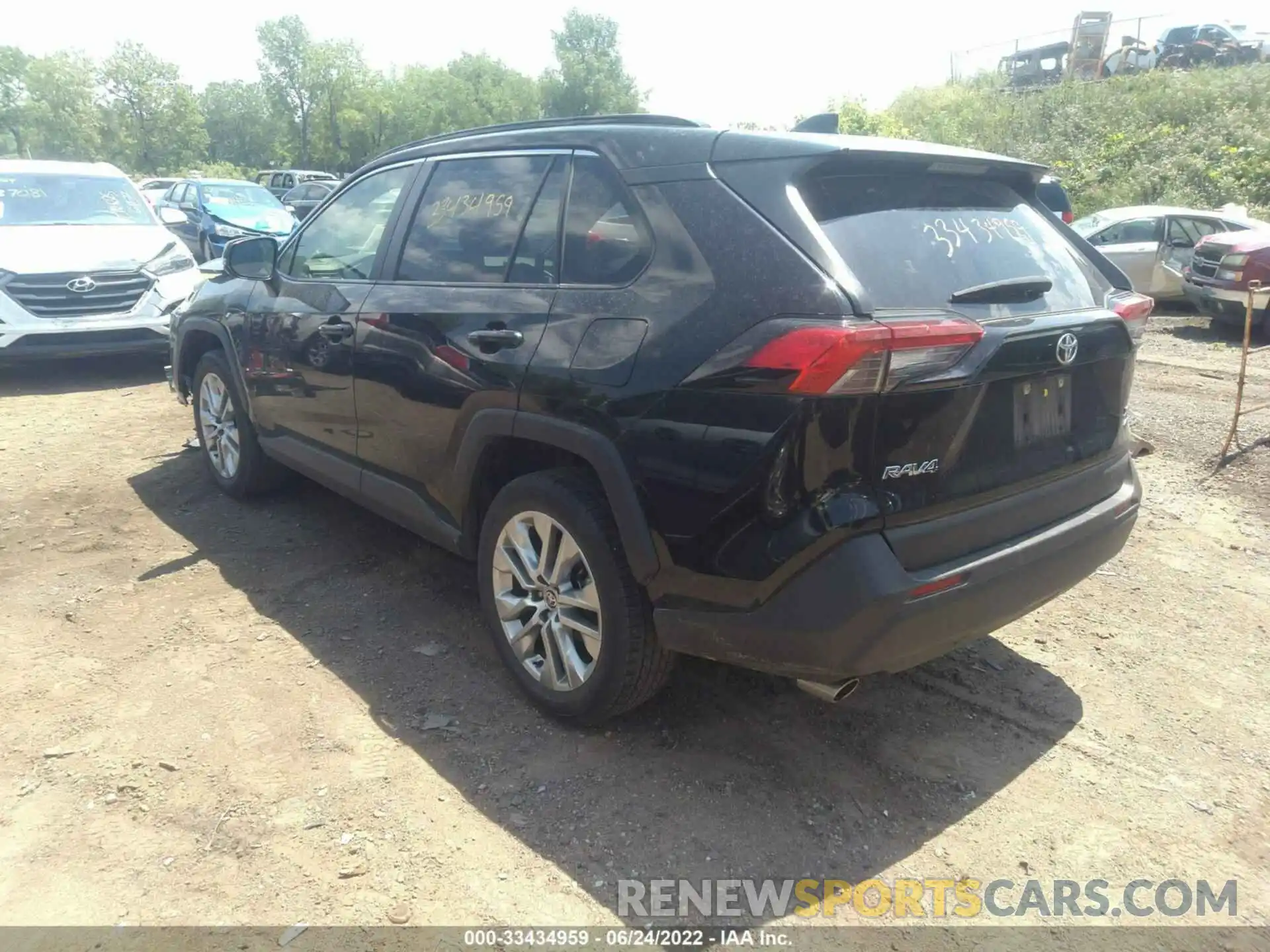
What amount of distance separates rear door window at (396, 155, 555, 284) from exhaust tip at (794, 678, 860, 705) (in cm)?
167

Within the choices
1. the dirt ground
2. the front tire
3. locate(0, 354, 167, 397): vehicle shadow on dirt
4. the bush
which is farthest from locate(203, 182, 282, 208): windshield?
the bush

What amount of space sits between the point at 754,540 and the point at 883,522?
12.7 inches

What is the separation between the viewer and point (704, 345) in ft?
7.98

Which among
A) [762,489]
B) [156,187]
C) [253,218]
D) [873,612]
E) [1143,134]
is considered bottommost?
[873,612]

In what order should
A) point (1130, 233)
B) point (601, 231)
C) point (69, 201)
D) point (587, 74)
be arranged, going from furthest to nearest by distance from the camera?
point (587, 74) → point (1130, 233) → point (69, 201) → point (601, 231)

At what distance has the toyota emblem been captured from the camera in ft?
8.52

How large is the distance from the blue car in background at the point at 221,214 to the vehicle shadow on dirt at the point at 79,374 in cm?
570

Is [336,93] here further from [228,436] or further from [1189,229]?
[228,436]

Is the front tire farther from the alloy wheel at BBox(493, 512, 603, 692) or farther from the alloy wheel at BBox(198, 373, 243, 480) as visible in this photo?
the alloy wheel at BBox(198, 373, 243, 480)

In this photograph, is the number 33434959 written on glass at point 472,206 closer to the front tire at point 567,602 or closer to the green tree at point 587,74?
the front tire at point 567,602

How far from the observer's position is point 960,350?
2336mm

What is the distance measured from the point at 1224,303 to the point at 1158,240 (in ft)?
9.04

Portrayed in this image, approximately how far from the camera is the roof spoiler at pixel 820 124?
3080 millimetres

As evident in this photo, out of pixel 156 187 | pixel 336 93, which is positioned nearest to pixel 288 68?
pixel 336 93
